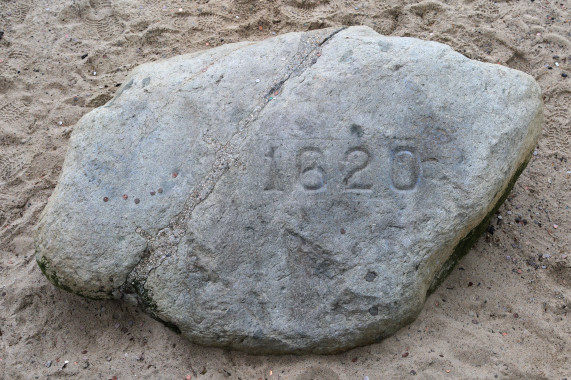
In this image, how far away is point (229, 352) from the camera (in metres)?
2.66

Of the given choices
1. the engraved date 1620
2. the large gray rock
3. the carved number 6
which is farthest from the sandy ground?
the carved number 6

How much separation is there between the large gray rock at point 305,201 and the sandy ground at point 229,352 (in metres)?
0.18

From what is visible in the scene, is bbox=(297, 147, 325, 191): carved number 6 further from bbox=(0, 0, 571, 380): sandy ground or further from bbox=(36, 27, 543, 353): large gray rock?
bbox=(0, 0, 571, 380): sandy ground

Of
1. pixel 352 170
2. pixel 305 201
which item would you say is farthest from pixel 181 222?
pixel 352 170

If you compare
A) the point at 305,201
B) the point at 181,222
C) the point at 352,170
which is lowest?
the point at 181,222

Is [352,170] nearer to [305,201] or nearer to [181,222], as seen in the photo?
[305,201]

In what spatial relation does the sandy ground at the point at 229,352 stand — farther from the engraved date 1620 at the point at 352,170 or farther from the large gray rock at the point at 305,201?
the engraved date 1620 at the point at 352,170

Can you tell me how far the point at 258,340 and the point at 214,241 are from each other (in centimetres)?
51

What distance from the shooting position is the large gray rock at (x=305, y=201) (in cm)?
253

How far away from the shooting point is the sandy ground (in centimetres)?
260

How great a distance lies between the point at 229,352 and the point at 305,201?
0.83m

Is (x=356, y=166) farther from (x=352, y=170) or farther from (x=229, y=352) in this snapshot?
(x=229, y=352)

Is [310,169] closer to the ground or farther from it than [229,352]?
farther from it

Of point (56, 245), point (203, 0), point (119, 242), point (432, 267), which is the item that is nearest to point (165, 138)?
point (119, 242)
